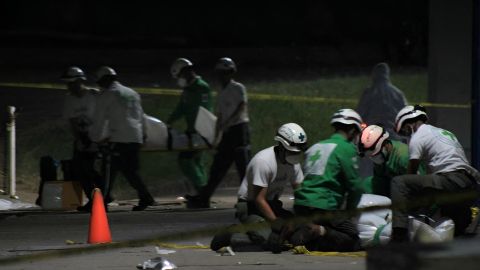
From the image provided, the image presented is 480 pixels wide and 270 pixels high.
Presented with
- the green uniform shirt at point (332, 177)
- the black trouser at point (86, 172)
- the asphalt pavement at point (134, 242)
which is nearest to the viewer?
the asphalt pavement at point (134, 242)

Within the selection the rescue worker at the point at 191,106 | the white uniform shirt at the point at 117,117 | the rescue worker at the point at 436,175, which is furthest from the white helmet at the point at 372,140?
the rescue worker at the point at 191,106

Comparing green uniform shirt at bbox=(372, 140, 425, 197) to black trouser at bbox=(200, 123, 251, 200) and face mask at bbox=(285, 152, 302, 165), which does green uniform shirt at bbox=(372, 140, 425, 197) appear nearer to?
face mask at bbox=(285, 152, 302, 165)

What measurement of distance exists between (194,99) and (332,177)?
4.66 meters

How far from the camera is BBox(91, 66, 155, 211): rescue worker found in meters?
13.4

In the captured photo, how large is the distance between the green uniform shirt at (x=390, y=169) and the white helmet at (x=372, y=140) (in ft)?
0.73

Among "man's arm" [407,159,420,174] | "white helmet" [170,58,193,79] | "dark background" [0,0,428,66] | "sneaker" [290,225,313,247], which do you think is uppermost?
"dark background" [0,0,428,66]

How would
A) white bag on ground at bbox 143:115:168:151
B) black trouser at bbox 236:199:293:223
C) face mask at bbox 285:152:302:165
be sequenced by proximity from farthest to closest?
white bag on ground at bbox 143:115:168:151
black trouser at bbox 236:199:293:223
face mask at bbox 285:152:302:165

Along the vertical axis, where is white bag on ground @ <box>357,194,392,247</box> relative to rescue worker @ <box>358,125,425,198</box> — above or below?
below

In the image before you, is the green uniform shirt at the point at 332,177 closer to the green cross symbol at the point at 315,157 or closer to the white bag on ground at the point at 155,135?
the green cross symbol at the point at 315,157

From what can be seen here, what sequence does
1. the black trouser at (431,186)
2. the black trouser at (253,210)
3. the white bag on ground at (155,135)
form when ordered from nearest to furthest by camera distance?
the black trouser at (431,186)
the black trouser at (253,210)
the white bag on ground at (155,135)

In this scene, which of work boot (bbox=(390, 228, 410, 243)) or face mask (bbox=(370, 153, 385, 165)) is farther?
face mask (bbox=(370, 153, 385, 165))

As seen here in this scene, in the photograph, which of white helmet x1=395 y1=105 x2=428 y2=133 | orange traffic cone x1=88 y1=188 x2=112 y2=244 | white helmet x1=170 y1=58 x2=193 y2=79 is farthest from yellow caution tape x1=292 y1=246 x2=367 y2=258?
white helmet x1=170 y1=58 x2=193 y2=79

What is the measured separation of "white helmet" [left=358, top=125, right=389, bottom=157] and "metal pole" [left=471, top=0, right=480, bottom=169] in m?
1.78

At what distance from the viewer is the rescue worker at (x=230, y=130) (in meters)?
13.7
